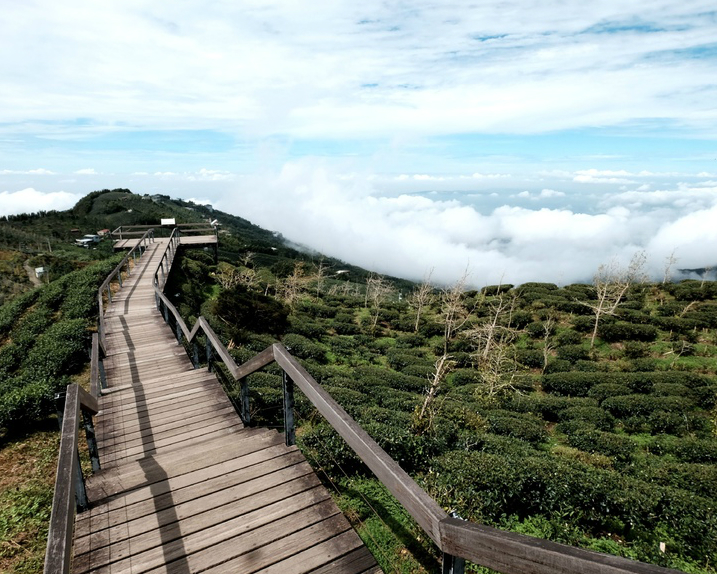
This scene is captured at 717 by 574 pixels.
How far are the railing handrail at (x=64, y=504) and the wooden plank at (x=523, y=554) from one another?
2.29 metres

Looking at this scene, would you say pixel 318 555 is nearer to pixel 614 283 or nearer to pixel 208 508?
pixel 208 508

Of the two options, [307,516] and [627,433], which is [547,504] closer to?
[307,516]

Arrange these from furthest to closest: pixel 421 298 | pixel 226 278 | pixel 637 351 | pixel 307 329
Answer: pixel 421 298 → pixel 226 278 → pixel 307 329 → pixel 637 351

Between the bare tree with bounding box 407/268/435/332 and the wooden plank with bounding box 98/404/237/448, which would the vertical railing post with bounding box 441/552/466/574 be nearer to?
the wooden plank with bounding box 98/404/237/448

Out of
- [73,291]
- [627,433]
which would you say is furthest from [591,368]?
[73,291]

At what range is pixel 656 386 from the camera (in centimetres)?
2038

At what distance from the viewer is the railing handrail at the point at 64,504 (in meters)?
2.45

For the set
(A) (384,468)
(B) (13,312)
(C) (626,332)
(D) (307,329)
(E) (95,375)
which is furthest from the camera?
(D) (307,329)

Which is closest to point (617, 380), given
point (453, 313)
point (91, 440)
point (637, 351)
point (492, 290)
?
point (637, 351)

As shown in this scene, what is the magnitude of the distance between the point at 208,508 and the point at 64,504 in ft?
5.35

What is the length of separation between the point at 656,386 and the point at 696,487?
11.8 metres

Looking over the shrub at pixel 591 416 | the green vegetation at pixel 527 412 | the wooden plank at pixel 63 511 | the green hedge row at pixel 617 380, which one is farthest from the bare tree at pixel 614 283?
the wooden plank at pixel 63 511

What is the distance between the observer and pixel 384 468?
2.92 m

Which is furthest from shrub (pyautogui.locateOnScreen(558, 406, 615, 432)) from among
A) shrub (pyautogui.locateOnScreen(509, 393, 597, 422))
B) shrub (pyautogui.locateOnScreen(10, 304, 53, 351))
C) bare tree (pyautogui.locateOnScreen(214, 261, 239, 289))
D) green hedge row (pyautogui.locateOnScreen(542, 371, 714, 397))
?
bare tree (pyautogui.locateOnScreen(214, 261, 239, 289))
